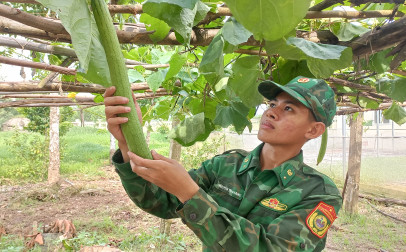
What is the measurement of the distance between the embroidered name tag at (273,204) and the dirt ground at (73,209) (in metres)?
2.82

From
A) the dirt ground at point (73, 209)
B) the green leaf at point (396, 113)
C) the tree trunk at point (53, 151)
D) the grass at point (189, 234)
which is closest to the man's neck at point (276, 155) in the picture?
the green leaf at point (396, 113)

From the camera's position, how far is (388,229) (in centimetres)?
443

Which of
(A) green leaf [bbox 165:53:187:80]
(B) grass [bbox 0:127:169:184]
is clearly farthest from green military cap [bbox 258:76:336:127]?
(B) grass [bbox 0:127:169:184]

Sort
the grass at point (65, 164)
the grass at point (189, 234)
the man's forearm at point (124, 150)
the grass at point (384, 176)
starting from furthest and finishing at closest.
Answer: the grass at point (65, 164) < the grass at point (384, 176) < the grass at point (189, 234) < the man's forearm at point (124, 150)

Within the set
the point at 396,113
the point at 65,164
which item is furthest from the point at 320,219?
the point at 65,164

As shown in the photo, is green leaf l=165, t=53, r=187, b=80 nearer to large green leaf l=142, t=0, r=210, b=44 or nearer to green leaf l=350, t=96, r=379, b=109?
large green leaf l=142, t=0, r=210, b=44

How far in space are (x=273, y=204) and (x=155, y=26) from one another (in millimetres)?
578

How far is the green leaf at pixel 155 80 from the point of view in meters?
1.19

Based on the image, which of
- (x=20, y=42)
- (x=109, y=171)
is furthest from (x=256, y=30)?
(x=109, y=171)

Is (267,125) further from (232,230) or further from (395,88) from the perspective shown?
(395,88)

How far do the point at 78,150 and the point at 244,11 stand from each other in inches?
441

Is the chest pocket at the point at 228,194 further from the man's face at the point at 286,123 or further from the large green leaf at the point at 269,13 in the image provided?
the large green leaf at the point at 269,13

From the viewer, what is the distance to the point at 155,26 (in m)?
0.82

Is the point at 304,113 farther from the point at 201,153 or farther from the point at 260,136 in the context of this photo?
the point at 201,153
